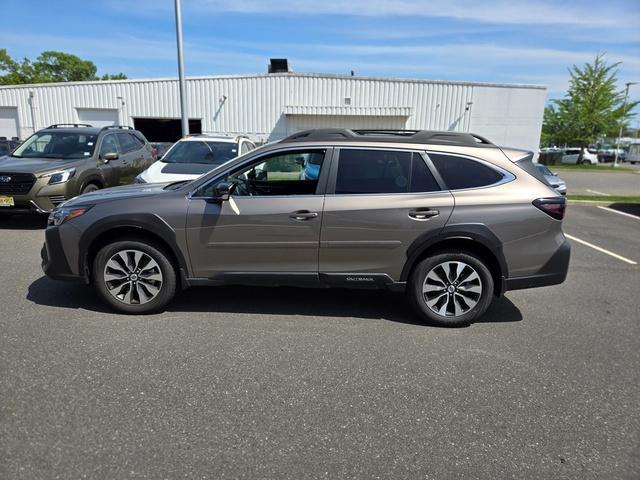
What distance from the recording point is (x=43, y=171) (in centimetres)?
754

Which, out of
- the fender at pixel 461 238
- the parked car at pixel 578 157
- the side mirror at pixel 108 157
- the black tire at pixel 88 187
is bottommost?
the parked car at pixel 578 157

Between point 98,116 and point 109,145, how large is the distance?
18.9 meters

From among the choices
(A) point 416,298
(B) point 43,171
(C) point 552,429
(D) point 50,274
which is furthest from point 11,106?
(C) point 552,429

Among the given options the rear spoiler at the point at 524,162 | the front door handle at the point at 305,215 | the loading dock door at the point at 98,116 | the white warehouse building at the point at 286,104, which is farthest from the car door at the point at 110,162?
the loading dock door at the point at 98,116

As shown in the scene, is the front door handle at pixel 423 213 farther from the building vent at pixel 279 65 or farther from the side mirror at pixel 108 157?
the building vent at pixel 279 65

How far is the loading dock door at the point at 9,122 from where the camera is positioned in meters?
25.5

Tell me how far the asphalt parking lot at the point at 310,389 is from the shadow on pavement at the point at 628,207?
9186 mm

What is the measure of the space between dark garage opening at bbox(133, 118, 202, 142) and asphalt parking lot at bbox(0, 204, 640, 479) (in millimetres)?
22359

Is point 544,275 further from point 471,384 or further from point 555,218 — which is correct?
point 471,384

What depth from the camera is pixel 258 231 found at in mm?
4082

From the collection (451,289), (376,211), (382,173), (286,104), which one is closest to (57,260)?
(376,211)

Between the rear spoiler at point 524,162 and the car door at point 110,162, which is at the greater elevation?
the rear spoiler at point 524,162

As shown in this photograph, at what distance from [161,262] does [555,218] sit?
11.9 ft

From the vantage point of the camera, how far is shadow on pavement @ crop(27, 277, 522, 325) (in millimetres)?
4457
